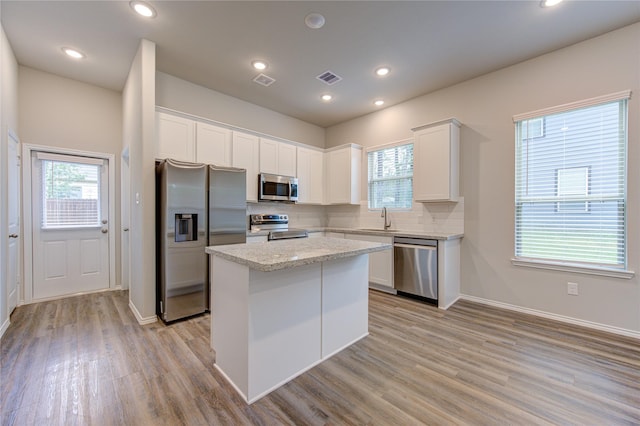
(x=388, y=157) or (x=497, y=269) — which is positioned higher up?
(x=388, y=157)

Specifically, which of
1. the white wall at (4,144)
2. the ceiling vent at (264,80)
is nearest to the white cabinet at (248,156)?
the ceiling vent at (264,80)

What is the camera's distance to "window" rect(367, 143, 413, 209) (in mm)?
4262

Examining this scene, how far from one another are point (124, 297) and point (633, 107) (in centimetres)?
626

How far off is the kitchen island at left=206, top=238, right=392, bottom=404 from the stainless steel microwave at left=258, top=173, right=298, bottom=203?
217cm

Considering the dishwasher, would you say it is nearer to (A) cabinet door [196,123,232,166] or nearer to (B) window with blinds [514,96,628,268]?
(B) window with blinds [514,96,628,268]

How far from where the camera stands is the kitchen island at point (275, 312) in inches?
66.2

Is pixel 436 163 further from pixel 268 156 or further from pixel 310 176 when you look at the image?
pixel 268 156

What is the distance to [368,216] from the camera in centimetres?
481

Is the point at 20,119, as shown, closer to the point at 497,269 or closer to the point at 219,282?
the point at 219,282

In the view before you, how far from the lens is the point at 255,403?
1.67 m

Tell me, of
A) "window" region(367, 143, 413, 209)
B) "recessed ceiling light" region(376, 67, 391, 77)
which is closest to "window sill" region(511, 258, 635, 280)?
"window" region(367, 143, 413, 209)

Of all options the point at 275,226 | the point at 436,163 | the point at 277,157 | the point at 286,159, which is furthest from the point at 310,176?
the point at 436,163

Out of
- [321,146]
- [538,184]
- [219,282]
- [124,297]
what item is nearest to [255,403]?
[219,282]

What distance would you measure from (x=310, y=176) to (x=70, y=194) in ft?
11.8
